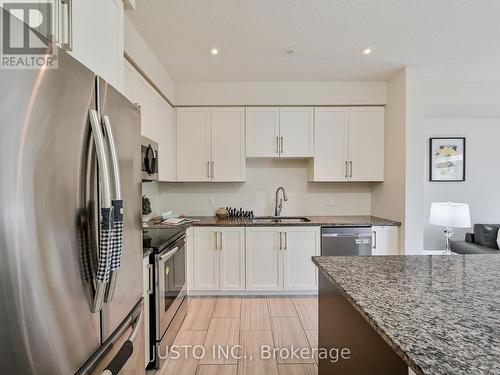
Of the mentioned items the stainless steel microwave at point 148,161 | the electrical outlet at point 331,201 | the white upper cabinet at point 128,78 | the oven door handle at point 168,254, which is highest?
the white upper cabinet at point 128,78

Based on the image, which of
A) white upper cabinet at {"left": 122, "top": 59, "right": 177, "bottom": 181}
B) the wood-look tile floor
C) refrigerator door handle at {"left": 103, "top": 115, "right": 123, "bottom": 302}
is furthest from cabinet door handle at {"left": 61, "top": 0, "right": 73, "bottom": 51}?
the wood-look tile floor

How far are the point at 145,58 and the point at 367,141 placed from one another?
2.78 m

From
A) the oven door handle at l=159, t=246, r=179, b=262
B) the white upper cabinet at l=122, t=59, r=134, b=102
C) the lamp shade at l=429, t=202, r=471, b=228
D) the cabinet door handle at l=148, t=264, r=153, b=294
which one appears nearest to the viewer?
the cabinet door handle at l=148, t=264, r=153, b=294

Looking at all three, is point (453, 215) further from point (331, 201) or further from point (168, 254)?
point (168, 254)

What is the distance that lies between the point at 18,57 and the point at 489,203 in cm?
602

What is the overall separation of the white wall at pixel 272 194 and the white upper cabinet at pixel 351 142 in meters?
0.36

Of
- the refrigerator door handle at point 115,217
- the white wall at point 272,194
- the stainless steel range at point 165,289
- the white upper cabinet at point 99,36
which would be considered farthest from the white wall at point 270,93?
the refrigerator door handle at point 115,217

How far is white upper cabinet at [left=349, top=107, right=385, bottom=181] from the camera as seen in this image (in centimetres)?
345

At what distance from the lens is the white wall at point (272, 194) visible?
3779mm

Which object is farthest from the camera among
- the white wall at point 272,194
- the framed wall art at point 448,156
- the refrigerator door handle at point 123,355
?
the framed wall art at point 448,156

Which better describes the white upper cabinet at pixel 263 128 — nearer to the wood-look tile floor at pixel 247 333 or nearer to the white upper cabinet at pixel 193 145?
the white upper cabinet at pixel 193 145

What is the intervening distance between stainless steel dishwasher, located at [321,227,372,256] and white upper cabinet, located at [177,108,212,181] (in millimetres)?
1679

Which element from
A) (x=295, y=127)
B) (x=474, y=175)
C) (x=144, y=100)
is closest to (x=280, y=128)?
(x=295, y=127)

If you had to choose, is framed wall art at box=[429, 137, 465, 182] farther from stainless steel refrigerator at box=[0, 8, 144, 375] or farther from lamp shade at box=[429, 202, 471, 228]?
stainless steel refrigerator at box=[0, 8, 144, 375]
